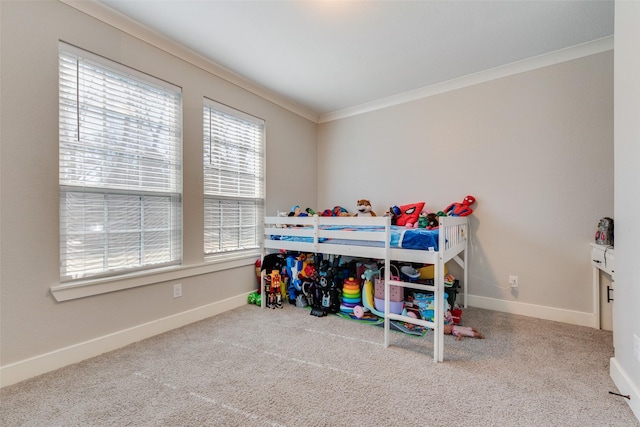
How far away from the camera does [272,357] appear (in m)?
1.90

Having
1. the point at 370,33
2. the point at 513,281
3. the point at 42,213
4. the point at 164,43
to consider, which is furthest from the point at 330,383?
the point at 164,43

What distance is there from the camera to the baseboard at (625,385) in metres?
1.33

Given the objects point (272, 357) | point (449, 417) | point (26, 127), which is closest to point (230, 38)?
point (26, 127)

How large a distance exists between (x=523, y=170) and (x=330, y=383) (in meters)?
2.59

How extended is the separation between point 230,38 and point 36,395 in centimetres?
268

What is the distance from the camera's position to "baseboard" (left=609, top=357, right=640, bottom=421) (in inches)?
52.4

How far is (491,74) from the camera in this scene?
279cm

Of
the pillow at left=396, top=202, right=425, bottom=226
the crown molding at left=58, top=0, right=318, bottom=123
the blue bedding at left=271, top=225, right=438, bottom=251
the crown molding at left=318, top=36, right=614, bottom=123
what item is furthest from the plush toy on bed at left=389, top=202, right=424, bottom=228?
the crown molding at left=58, top=0, right=318, bottom=123

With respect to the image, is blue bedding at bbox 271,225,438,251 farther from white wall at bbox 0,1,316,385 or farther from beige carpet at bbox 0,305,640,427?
white wall at bbox 0,1,316,385

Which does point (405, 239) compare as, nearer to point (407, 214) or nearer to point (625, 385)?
point (407, 214)

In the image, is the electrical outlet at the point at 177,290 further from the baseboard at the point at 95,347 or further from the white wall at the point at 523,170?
the white wall at the point at 523,170

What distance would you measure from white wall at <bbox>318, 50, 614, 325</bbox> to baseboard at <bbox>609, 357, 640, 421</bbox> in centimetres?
102

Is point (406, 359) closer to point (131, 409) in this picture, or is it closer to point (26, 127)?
point (131, 409)

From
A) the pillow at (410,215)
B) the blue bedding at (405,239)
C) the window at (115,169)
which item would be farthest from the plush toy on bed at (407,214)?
the window at (115,169)
